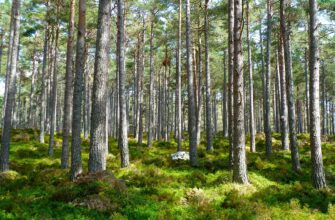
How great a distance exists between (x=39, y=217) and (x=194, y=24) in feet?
67.5

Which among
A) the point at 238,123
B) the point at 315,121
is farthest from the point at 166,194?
the point at 315,121

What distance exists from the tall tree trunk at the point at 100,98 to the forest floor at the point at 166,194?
524 mm

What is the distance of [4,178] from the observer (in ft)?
39.5

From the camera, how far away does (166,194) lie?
30.3 ft

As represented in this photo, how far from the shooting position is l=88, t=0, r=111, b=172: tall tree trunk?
9.36 meters

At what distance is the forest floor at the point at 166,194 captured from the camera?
7438 millimetres

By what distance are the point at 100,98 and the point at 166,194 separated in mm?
3399

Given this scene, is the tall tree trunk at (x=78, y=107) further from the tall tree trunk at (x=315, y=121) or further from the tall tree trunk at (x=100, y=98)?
the tall tree trunk at (x=315, y=121)

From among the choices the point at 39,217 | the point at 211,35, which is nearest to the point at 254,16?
the point at 211,35

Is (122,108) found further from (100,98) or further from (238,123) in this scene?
(238,123)

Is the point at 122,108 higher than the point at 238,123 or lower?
higher

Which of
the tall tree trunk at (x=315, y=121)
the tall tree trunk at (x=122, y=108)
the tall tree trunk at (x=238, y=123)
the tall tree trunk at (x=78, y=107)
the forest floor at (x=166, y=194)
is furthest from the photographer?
the tall tree trunk at (x=122, y=108)

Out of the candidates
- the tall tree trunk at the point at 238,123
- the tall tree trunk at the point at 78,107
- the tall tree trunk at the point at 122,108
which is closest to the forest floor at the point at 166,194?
the tall tree trunk at the point at 238,123

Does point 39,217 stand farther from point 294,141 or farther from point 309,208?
point 294,141
